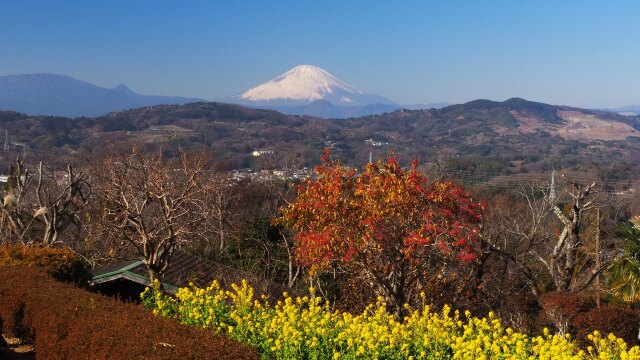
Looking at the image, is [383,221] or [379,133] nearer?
[383,221]

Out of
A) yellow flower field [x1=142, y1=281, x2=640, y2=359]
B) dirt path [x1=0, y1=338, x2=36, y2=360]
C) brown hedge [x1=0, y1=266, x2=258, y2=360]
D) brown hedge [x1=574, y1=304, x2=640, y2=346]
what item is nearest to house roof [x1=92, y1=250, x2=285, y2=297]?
dirt path [x1=0, y1=338, x2=36, y2=360]

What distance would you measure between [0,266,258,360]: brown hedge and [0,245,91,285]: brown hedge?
77 cm

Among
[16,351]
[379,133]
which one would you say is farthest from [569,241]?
[379,133]

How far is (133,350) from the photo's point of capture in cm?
507

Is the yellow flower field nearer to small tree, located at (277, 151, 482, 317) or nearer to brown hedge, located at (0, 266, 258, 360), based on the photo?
brown hedge, located at (0, 266, 258, 360)

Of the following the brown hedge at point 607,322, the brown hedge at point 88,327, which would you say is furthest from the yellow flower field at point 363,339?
the brown hedge at point 607,322

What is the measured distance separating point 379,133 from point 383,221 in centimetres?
11417

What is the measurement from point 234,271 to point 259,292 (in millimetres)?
1708

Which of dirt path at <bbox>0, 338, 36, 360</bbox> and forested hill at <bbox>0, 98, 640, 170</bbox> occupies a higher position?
dirt path at <bbox>0, 338, 36, 360</bbox>

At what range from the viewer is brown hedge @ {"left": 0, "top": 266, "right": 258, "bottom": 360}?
5.07 meters

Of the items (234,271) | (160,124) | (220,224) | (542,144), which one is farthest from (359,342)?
(542,144)

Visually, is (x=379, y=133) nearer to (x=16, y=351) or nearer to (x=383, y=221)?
(x=383, y=221)

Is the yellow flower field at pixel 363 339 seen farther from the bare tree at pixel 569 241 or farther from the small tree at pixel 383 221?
the bare tree at pixel 569 241

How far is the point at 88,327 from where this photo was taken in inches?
230
